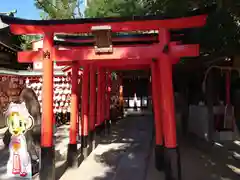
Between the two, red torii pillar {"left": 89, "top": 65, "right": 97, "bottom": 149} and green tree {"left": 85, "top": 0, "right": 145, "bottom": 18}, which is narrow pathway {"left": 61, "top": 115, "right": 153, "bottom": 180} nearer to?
red torii pillar {"left": 89, "top": 65, "right": 97, "bottom": 149}

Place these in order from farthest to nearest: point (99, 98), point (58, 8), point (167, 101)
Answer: point (58, 8) → point (99, 98) → point (167, 101)

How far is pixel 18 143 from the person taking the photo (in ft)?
16.4

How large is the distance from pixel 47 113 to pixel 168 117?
2.20 m

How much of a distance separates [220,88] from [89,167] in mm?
4059

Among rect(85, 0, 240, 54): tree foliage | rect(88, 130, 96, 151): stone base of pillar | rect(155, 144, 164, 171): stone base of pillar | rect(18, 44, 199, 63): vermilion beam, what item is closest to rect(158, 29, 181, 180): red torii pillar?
rect(18, 44, 199, 63): vermilion beam

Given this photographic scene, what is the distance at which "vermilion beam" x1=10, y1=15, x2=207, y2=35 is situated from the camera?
5.35 metres

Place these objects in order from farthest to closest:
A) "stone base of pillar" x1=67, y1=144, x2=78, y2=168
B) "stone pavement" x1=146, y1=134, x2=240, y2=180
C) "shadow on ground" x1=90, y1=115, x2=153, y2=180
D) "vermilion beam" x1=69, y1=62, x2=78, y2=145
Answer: "vermilion beam" x1=69, y1=62, x2=78, y2=145
"stone base of pillar" x1=67, y1=144, x2=78, y2=168
"shadow on ground" x1=90, y1=115, x2=153, y2=180
"stone pavement" x1=146, y1=134, x2=240, y2=180

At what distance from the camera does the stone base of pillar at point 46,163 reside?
5.81 meters

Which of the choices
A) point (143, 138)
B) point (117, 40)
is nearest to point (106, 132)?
point (143, 138)

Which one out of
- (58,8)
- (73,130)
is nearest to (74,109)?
(73,130)

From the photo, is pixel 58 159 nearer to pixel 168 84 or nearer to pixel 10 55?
pixel 168 84

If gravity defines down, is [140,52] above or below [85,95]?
above

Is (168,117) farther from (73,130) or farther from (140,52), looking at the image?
(73,130)

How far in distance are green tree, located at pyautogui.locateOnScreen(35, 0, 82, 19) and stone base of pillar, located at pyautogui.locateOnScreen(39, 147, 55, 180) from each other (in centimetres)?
1708
